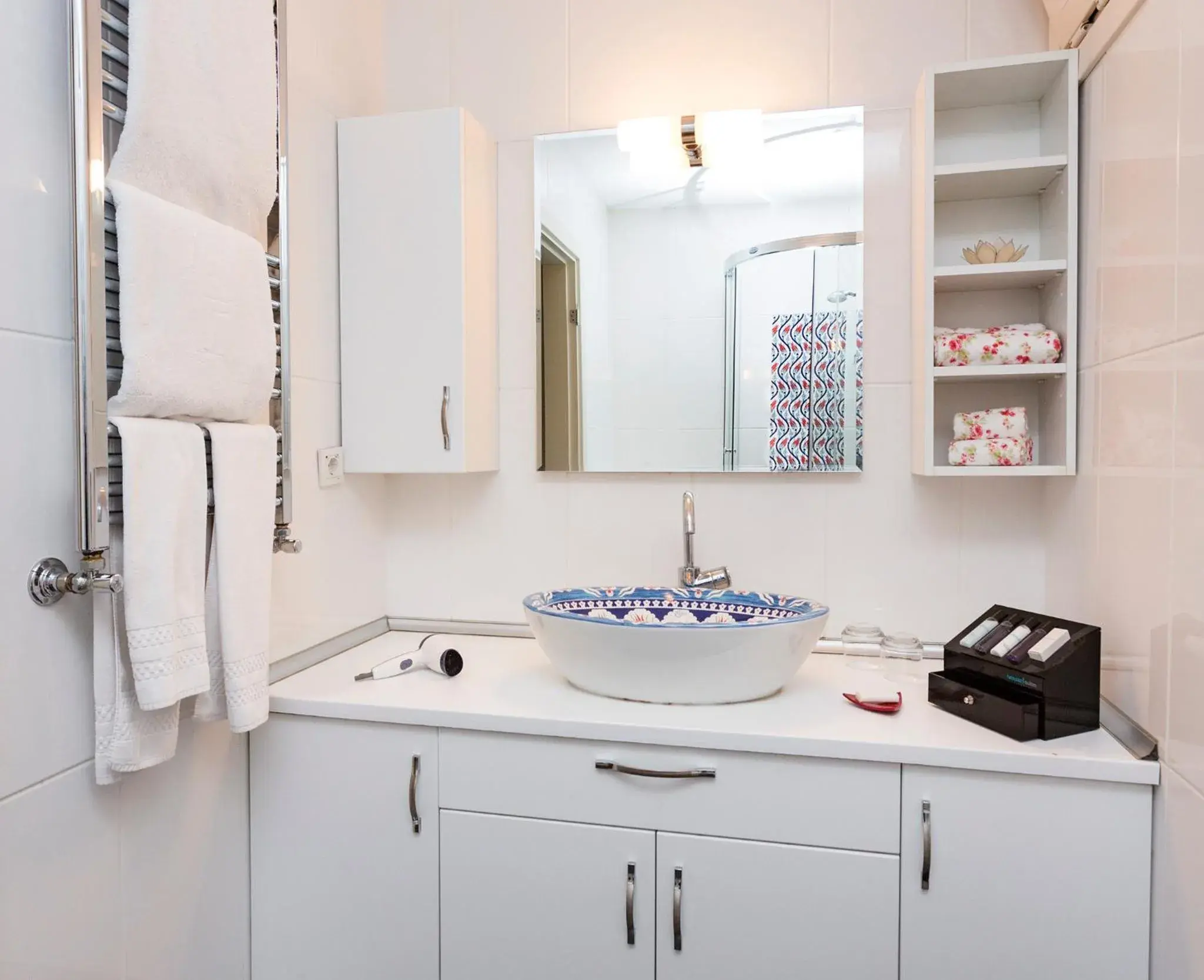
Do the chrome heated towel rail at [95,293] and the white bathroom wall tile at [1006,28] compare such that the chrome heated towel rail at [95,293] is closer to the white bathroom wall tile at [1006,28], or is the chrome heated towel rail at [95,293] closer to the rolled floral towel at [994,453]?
the rolled floral towel at [994,453]

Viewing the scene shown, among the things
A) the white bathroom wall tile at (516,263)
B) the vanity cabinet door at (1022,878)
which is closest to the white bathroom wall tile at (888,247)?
the white bathroom wall tile at (516,263)

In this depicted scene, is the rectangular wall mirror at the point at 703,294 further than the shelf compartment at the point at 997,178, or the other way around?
the rectangular wall mirror at the point at 703,294

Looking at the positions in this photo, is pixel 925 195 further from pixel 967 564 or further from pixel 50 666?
pixel 50 666

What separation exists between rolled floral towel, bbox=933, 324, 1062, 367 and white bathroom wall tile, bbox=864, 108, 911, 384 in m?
0.15

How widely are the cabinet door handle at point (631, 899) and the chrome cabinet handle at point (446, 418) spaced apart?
87 cm

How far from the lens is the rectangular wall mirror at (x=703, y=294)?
1672 mm

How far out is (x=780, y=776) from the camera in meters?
1.21

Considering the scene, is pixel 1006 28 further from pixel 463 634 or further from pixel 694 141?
pixel 463 634

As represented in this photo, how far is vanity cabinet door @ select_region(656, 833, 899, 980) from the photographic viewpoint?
118 cm

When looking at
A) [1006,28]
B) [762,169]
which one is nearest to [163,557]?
[762,169]

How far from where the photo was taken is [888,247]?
165 centimetres

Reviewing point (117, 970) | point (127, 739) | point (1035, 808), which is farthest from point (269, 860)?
point (1035, 808)

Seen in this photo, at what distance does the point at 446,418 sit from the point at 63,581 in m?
0.78

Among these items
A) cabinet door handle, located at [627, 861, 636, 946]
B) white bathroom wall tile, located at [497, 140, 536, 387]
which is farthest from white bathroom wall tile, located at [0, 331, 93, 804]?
Answer: white bathroom wall tile, located at [497, 140, 536, 387]
